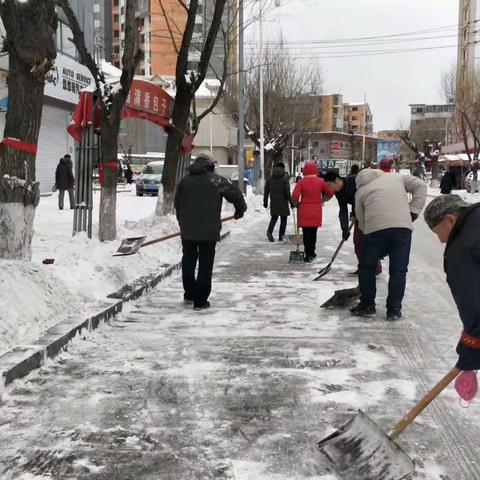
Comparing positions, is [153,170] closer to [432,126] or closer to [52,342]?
[52,342]

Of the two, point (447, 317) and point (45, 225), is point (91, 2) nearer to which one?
point (45, 225)

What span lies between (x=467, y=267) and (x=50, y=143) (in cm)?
2492

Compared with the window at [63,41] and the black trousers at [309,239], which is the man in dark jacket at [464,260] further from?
the window at [63,41]

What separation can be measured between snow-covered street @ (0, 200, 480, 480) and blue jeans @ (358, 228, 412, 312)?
0.31 m

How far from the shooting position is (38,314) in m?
5.20

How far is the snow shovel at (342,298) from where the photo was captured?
264 inches

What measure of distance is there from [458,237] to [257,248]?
32.0ft

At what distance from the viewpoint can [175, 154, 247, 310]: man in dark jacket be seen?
6617 mm

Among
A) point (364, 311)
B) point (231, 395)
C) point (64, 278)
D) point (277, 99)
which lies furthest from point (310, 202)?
point (277, 99)

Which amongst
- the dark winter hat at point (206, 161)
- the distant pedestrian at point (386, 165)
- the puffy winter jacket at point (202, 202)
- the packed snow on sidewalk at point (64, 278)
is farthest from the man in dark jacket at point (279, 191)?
the puffy winter jacket at point (202, 202)

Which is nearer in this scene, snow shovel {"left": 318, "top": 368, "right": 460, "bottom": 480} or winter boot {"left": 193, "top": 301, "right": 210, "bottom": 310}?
snow shovel {"left": 318, "top": 368, "right": 460, "bottom": 480}

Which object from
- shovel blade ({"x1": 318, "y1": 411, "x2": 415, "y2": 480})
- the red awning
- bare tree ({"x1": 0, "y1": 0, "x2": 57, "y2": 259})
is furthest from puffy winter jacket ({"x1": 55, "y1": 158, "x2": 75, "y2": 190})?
shovel blade ({"x1": 318, "y1": 411, "x2": 415, "y2": 480})

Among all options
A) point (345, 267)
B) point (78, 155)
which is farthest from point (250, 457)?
point (78, 155)

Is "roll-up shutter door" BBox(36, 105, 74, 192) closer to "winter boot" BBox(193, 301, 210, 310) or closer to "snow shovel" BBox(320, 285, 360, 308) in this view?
"winter boot" BBox(193, 301, 210, 310)
